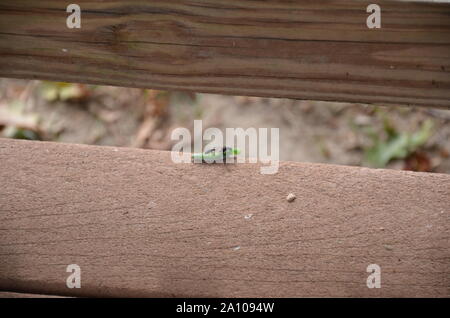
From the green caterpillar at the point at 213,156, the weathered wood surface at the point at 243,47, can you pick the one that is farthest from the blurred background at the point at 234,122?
the weathered wood surface at the point at 243,47

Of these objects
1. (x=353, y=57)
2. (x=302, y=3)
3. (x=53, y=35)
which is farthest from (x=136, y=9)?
(x=353, y=57)

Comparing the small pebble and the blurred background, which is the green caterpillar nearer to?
the small pebble

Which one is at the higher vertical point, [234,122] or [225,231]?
[234,122]

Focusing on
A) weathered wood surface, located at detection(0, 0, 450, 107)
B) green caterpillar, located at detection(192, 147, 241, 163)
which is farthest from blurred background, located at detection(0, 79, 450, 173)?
weathered wood surface, located at detection(0, 0, 450, 107)

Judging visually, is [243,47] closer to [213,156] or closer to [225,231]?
[213,156]

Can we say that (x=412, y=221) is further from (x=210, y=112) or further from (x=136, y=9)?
(x=210, y=112)

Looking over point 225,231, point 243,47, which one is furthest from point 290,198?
point 243,47
